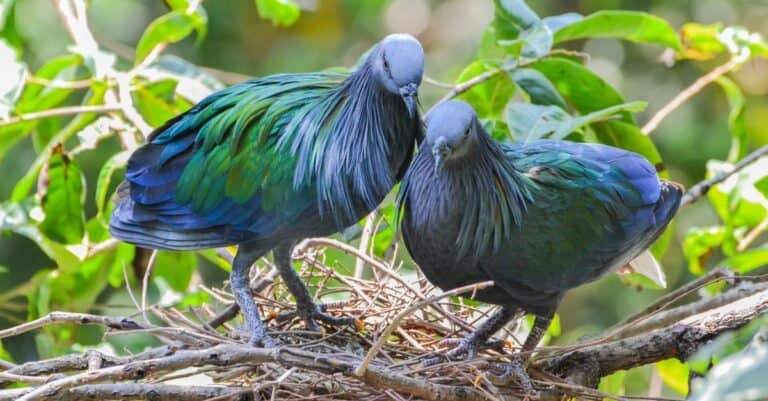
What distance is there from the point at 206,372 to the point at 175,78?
66.7 inches

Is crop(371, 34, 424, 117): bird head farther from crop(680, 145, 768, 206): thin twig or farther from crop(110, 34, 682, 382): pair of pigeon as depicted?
crop(680, 145, 768, 206): thin twig

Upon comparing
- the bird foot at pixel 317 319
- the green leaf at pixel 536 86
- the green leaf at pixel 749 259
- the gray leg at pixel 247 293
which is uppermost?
the green leaf at pixel 536 86

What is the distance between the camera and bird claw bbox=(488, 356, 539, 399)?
3646 millimetres

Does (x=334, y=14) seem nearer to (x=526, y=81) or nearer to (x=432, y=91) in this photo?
(x=432, y=91)

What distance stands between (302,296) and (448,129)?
1.04 m

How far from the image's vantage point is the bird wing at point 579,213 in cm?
367

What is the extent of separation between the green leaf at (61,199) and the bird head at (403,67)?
157 cm

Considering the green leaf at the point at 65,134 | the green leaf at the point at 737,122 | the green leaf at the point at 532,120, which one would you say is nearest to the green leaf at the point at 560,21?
the green leaf at the point at 532,120

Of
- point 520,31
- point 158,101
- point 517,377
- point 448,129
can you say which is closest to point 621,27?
point 520,31

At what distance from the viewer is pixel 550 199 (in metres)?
3.73

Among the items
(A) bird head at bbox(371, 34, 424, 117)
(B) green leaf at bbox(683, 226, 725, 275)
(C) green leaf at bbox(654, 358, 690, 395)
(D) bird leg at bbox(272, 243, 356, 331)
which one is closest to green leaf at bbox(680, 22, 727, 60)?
(B) green leaf at bbox(683, 226, 725, 275)

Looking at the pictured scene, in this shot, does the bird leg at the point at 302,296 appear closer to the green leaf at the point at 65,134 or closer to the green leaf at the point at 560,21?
the green leaf at the point at 65,134

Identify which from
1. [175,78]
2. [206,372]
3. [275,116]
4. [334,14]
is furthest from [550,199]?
[334,14]

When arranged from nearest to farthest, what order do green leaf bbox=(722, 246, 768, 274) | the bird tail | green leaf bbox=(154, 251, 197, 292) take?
the bird tail, green leaf bbox=(722, 246, 768, 274), green leaf bbox=(154, 251, 197, 292)
